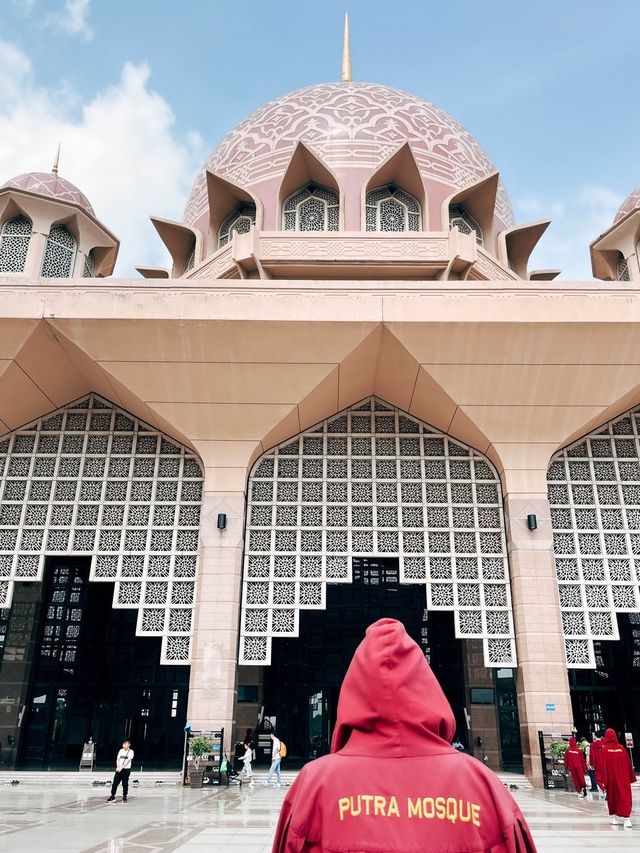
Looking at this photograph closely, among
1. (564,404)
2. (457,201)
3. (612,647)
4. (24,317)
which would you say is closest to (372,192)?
(457,201)

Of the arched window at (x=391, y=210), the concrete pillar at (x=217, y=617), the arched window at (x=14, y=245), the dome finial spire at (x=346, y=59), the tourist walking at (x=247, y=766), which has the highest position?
the dome finial spire at (x=346, y=59)

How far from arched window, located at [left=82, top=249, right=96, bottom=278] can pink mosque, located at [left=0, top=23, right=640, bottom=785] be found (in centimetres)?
7

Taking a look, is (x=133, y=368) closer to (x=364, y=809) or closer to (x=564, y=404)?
(x=564, y=404)

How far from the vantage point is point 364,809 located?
1.52 m

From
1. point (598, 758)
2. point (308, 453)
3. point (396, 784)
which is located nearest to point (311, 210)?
point (308, 453)

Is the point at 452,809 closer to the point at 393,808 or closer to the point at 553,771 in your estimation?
the point at 393,808

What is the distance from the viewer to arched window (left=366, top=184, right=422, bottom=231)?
720 inches

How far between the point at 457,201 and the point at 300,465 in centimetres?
933

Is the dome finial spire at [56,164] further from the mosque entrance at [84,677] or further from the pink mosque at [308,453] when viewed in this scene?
the mosque entrance at [84,677]

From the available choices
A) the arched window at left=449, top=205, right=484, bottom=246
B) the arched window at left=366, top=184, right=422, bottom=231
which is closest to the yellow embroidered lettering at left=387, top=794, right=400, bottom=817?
the arched window at left=366, top=184, right=422, bottom=231

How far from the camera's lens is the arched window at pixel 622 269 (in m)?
16.8

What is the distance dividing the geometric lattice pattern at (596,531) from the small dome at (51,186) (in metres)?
12.5

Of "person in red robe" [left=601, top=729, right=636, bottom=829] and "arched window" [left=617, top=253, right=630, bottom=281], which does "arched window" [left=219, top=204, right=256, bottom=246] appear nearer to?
"arched window" [left=617, top=253, right=630, bottom=281]

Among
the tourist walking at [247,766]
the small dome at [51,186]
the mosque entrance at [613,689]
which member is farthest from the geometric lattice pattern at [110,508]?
the mosque entrance at [613,689]
